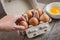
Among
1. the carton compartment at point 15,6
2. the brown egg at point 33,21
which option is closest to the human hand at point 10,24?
the brown egg at point 33,21

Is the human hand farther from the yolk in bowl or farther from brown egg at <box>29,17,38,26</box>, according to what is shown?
the yolk in bowl

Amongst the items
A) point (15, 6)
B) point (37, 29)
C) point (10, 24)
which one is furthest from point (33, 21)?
point (15, 6)

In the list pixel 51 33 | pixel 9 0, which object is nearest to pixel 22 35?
pixel 51 33

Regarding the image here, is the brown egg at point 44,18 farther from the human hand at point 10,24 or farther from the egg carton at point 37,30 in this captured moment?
the human hand at point 10,24

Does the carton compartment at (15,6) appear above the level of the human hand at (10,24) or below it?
below

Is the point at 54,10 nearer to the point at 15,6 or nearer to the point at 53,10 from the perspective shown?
the point at 53,10

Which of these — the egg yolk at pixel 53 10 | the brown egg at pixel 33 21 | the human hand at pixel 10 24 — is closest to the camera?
the human hand at pixel 10 24

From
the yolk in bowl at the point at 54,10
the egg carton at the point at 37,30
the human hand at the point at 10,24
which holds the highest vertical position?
the human hand at the point at 10,24

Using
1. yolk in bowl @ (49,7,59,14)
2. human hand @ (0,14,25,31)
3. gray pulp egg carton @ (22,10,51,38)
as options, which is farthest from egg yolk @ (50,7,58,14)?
human hand @ (0,14,25,31)

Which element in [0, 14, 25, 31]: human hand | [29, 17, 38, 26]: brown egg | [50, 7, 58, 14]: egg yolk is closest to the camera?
[0, 14, 25, 31]: human hand

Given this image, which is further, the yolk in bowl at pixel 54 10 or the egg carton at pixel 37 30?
the yolk in bowl at pixel 54 10

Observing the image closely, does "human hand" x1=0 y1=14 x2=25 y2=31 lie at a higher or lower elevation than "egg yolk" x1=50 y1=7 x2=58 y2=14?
higher

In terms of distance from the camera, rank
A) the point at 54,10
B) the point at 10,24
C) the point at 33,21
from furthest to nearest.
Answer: the point at 54,10
the point at 33,21
the point at 10,24

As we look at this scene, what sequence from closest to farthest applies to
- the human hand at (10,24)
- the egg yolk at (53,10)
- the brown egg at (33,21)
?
the human hand at (10,24)
the brown egg at (33,21)
the egg yolk at (53,10)
